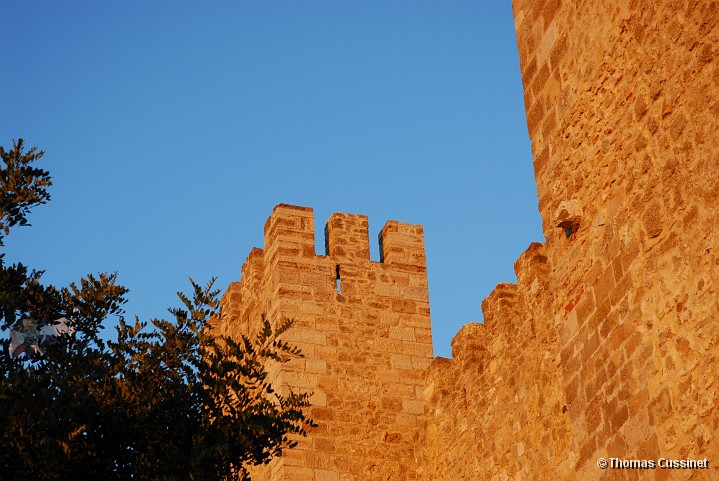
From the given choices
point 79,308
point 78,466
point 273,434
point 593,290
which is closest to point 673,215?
point 593,290

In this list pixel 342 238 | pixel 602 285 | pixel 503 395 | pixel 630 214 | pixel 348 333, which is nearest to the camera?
Result: pixel 630 214

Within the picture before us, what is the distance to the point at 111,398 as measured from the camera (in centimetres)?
749

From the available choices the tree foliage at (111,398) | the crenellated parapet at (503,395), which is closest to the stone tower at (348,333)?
the crenellated parapet at (503,395)

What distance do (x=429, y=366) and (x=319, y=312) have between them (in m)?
1.32

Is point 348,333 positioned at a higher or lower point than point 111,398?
higher

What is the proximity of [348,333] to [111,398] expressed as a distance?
4.98 metres

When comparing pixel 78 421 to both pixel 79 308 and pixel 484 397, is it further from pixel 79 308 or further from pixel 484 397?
pixel 484 397

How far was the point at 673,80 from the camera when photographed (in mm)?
5879

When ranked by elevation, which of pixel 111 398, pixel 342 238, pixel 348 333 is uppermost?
pixel 342 238

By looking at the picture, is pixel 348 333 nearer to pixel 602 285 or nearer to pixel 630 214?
pixel 602 285

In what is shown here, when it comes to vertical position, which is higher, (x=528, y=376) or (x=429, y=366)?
(x=429, y=366)

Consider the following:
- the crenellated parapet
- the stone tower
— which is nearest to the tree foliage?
the crenellated parapet

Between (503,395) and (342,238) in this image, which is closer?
(503,395)

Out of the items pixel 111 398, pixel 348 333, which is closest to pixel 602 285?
pixel 111 398
